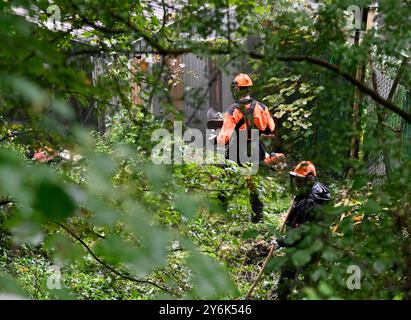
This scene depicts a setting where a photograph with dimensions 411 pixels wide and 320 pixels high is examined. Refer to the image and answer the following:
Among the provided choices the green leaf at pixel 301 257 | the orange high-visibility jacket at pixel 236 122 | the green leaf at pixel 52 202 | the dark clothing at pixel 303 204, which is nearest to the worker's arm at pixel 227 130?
the orange high-visibility jacket at pixel 236 122

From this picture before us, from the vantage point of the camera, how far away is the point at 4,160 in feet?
3.34

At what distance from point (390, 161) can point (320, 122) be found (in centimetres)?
33

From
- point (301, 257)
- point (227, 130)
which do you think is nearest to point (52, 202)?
point (301, 257)

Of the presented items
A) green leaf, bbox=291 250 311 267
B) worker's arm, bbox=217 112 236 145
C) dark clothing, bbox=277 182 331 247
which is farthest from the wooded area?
worker's arm, bbox=217 112 236 145

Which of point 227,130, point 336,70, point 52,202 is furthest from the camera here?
point 227,130

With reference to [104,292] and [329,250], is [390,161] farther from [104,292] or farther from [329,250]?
[104,292]

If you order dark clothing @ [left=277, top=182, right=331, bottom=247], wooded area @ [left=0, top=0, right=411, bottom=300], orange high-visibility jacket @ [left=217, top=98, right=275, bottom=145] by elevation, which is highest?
wooded area @ [left=0, top=0, right=411, bottom=300]

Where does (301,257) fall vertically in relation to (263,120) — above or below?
above

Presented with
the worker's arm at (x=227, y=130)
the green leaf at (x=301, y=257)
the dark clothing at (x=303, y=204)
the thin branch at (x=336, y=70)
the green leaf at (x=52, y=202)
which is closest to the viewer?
the green leaf at (x=52, y=202)

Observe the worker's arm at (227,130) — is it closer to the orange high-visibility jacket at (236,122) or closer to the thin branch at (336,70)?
the orange high-visibility jacket at (236,122)

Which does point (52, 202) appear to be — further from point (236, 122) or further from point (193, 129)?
point (236, 122)

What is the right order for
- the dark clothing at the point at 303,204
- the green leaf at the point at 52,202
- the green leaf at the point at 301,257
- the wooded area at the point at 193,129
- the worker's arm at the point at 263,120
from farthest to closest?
the worker's arm at the point at 263,120, the dark clothing at the point at 303,204, the green leaf at the point at 301,257, the wooded area at the point at 193,129, the green leaf at the point at 52,202

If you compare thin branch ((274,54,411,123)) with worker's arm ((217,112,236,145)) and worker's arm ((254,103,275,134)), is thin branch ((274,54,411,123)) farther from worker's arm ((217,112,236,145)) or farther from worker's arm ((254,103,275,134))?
worker's arm ((217,112,236,145))
